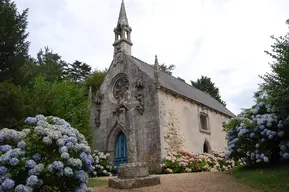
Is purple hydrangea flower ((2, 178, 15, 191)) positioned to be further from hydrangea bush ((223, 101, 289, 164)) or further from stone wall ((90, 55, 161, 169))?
stone wall ((90, 55, 161, 169))

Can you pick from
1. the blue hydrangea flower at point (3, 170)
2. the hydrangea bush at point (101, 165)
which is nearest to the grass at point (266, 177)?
the blue hydrangea flower at point (3, 170)

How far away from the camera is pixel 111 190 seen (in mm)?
6902

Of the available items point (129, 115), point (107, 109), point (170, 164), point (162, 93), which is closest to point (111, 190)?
point (129, 115)

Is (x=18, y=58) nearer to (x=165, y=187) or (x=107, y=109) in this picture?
(x=165, y=187)

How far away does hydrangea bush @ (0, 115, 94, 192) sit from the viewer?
4.07m

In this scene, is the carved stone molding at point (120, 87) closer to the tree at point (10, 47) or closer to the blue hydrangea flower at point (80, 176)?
the tree at point (10, 47)

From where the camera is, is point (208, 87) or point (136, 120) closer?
point (136, 120)

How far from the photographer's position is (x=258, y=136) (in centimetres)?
722

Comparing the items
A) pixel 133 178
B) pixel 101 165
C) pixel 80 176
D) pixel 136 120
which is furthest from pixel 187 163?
pixel 80 176

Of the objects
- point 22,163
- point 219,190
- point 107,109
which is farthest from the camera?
point 107,109

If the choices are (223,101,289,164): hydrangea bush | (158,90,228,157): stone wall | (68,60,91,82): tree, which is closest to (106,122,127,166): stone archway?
(158,90,228,157): stone wall

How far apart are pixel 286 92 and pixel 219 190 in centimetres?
291

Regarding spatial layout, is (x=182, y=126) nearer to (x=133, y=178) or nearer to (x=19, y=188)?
(x=133, y=178)

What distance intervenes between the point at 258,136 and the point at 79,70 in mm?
31722
